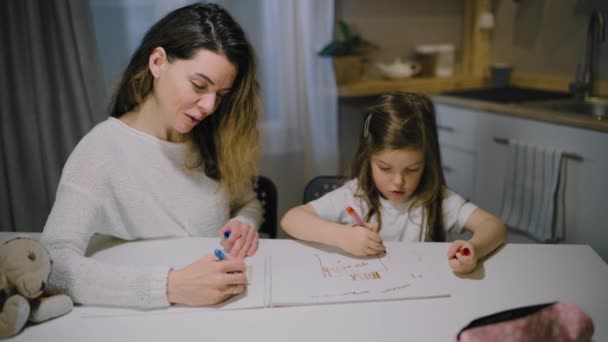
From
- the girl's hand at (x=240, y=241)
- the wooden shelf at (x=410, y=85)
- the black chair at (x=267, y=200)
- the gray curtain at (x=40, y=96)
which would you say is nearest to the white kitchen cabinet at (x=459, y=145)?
the wooden shelf at (x=410, y=85)

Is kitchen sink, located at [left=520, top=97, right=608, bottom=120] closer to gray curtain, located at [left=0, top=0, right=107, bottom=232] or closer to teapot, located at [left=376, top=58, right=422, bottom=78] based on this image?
teapot, located at [left=376, top=58, right=422, bottom=78]

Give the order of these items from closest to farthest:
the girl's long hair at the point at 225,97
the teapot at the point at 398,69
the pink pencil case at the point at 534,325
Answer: the pink pencil case at the point at 534,325
the girl's long hair at the point at 225,97
the teapot at the point at 398,69

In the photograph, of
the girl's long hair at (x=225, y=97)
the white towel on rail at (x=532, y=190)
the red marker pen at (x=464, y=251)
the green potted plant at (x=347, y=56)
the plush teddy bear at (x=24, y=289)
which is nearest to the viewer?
the plush teddy bear at (x=24, y=289)

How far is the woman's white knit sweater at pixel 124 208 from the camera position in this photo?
87 cm

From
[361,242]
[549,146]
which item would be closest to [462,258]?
[361,242]

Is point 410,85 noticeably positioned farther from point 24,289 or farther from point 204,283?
point 24,289

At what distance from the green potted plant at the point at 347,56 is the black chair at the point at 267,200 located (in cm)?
89

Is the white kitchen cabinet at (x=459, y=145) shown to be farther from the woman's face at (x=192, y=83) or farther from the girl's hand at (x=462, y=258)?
the woman's face at (x=192, y=83)

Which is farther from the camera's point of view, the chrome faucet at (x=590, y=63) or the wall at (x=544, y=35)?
the wall at (x=544, y=35)

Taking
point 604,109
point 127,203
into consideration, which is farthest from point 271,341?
point 604,109

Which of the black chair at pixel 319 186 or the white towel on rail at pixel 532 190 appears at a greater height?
the black chair at pixel 319 186

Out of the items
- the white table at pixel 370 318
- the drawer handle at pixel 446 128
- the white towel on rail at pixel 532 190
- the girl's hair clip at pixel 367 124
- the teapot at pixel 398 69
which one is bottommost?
the white towel on rail at pixel 532 190

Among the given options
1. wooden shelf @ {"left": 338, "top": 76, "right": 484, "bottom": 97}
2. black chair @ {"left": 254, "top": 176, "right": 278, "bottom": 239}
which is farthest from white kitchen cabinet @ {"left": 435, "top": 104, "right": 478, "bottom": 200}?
black chair @ {"left": 254, "top": 176, "right": 278, "bottom": 239}

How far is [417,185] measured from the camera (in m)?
1.30
